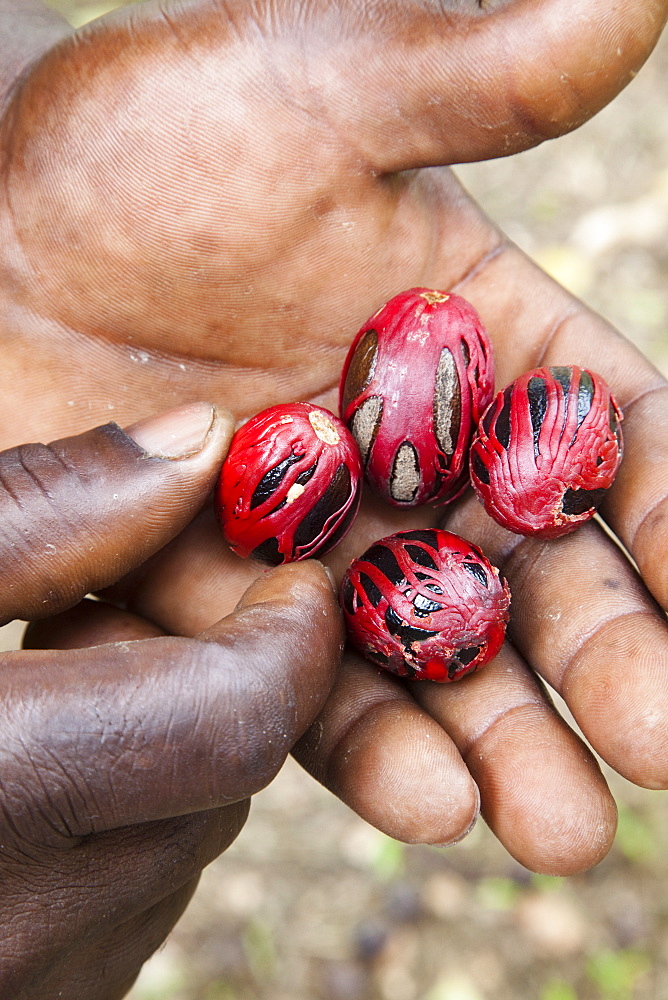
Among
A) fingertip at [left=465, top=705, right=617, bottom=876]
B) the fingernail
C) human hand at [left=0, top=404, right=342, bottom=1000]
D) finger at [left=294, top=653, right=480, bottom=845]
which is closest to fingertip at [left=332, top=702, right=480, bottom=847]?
finger at [left=294, top=653, right=480, bottom=845]

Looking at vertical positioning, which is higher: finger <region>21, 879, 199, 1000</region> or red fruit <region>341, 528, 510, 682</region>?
red fruit <region>341, 528, 510, 682</region>

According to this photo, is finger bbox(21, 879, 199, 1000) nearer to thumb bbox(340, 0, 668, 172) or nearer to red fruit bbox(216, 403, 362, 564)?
red fruit bbox(216, 403, 362, 564)

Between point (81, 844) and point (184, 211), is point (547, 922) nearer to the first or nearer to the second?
point (81, 844)

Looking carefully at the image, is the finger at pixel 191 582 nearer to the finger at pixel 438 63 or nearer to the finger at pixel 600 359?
the finger at pixel 600 359

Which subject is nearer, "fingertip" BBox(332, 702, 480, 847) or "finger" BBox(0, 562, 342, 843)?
"finger" BBox(0, 562, 342, 843)

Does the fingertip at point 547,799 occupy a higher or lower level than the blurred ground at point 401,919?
higher

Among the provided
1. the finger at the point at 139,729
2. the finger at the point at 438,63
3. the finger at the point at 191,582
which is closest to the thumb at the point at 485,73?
the finger at the point at 438,63

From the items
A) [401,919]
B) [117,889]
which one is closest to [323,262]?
[117,889]
